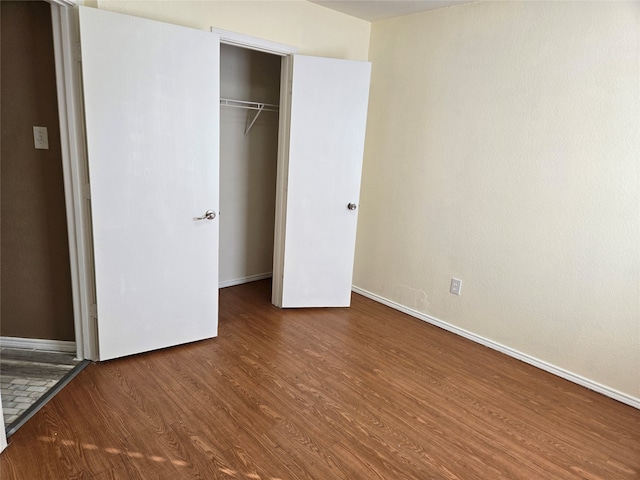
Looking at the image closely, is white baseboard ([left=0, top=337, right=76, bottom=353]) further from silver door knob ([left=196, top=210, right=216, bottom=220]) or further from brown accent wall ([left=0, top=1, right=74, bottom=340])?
silver door knob ([left=196, top=210, right=216, bottom=220])

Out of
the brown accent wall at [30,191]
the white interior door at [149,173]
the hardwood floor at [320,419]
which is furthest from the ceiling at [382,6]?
the hardwood floor at [320,419]

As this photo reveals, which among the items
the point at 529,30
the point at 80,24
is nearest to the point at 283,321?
the point at 80,24

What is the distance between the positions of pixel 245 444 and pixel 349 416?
57cm

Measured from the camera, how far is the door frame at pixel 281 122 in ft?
9.73

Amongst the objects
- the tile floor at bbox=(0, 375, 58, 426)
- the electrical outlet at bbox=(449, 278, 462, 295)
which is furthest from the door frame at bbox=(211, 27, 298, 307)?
the tile floor at bbox=(0, 375, 58, 426)

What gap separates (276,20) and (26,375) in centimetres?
286

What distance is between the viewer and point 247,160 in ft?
13.1

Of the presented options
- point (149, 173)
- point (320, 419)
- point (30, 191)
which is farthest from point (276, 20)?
point (320, 419)

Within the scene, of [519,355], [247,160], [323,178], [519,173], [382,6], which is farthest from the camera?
[247,160]

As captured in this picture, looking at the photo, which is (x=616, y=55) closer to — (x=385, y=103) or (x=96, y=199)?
(x=385, y=103)

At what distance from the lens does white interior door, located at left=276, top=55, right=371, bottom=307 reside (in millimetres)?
3275

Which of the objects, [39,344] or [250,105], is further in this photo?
[250,105]

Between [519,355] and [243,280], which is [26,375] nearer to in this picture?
[243,280]

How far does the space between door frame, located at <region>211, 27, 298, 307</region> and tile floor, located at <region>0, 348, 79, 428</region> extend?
5.26ft
